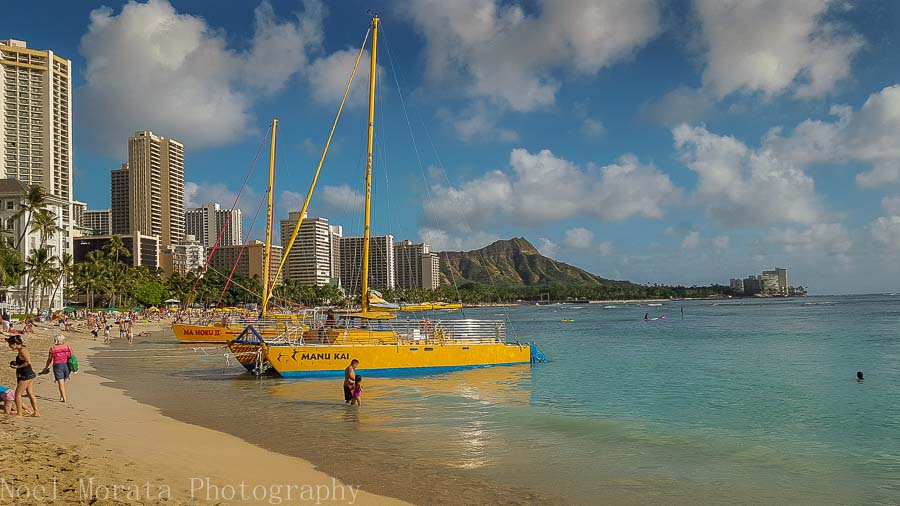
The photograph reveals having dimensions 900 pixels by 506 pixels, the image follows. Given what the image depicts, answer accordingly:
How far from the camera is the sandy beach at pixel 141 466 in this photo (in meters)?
8.01

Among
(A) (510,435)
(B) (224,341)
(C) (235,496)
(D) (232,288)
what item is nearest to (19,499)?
(C) (235,496)

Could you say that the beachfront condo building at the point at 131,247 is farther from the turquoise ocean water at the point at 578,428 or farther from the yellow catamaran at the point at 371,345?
the turquoise ocean water at the point at 578,428

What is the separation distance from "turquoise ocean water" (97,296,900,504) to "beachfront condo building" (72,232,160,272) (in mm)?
159828

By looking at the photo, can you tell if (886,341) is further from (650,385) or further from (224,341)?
(224,341)

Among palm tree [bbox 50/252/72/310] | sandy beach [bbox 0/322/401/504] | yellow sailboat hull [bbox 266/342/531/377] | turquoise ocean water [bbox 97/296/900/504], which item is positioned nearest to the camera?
sandy beach [bbox 0/322/401/504]

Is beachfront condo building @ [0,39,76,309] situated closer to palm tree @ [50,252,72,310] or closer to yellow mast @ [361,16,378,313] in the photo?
palm tree @ [50,252,72,310]

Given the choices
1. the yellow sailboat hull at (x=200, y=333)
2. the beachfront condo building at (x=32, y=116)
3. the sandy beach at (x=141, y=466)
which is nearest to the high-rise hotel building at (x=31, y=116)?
the beachfront condo building at (x=32, y=116)

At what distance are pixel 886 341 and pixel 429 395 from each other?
43495 millimetres

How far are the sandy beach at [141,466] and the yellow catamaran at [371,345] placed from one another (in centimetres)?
823

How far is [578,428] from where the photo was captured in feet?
52.6

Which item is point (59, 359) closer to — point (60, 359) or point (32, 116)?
point (60, 359)

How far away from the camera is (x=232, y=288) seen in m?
148

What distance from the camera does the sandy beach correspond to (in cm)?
801

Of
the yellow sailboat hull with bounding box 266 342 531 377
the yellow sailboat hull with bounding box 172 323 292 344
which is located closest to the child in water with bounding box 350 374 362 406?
the yellow sailboat hull with bounding box 266 342 531 377
